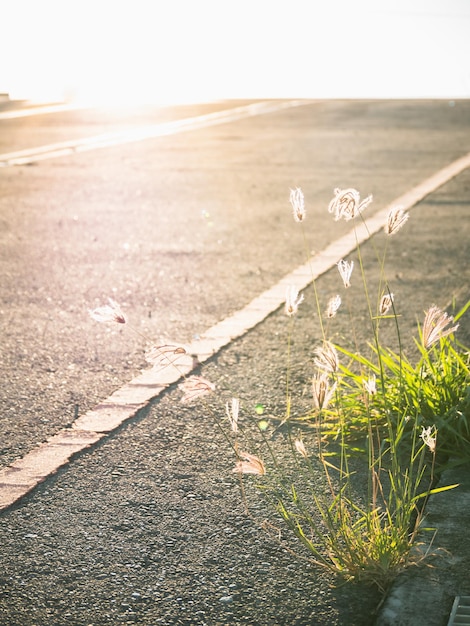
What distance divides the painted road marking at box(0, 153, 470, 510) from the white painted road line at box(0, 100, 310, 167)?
8.07 metres

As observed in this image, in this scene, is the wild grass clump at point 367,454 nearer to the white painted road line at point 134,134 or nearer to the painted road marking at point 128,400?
the painted road marking at point 128,400

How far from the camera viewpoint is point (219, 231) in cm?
829

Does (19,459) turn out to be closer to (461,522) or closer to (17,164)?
(461,522)

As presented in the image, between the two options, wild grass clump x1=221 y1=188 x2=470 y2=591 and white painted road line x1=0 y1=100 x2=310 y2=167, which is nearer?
wild grass clump x1=221 y1=188 x2=470 y2=591

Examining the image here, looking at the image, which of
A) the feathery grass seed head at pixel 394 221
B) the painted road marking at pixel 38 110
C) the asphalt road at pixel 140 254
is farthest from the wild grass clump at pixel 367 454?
the painted road marking at pixel 38 110

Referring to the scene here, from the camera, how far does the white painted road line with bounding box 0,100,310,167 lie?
14102 millimetres

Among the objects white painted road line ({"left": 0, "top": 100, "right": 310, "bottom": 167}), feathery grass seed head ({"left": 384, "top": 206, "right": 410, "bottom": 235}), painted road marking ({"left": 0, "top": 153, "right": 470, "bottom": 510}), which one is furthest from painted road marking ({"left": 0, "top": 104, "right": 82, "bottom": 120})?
feathery grass seed head ({"left": 384, "top": 206, "right": 410, "bottom": 235})

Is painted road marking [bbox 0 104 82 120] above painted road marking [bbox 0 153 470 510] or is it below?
above

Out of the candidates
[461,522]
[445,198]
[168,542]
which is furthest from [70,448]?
[445,198]

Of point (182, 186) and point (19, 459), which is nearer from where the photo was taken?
point (19, 459)

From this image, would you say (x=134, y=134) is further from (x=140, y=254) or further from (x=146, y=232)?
(x=140, y=254)

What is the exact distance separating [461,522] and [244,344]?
83.2 inches

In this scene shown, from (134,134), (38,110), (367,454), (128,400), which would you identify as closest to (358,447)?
(367,454)

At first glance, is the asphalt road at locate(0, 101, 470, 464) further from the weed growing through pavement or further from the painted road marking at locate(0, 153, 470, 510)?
the weed growing through pavement
